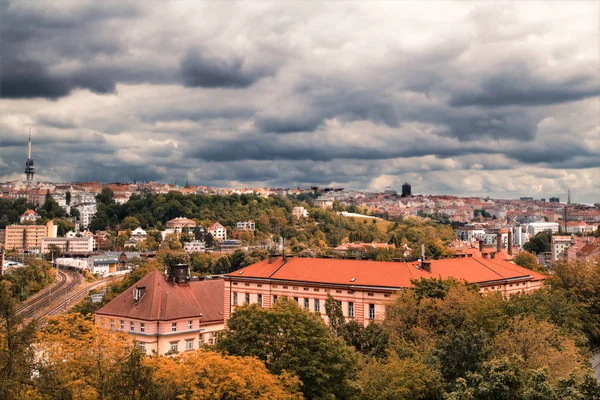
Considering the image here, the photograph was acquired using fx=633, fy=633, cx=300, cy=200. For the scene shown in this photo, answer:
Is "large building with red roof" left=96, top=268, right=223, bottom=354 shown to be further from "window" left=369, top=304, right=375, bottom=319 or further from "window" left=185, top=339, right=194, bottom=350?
"window" left=369, top=304, right=375, bottom=319

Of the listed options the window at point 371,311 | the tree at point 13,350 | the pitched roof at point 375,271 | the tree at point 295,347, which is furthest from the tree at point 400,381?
the window at point 371,311

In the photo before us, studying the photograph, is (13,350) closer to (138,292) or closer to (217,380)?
(217,380)

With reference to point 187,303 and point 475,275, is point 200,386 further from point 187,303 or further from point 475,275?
point 475,275

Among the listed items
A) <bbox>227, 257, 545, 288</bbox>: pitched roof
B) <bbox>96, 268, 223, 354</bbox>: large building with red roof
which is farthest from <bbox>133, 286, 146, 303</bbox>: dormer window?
<bbox>227, 257, 545, 288</bbox>: pitched roof

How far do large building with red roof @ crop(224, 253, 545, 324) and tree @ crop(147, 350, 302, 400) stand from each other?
24202 mm

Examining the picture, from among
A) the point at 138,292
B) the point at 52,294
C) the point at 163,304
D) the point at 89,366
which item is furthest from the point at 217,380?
the point at 52,294

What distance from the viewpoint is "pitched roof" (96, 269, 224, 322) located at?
50.8m

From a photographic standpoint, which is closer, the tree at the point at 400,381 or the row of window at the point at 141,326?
the tree at the point at 400,381

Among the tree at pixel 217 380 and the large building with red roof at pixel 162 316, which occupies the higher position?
the tree at pixel 217 380

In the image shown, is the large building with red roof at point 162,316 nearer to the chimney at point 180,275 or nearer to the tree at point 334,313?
the chimney at point 180,275

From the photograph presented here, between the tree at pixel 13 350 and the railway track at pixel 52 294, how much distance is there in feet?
227

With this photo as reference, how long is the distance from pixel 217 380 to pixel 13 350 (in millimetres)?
8108

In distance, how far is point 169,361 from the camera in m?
28.6

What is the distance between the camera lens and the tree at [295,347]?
1220 inches
